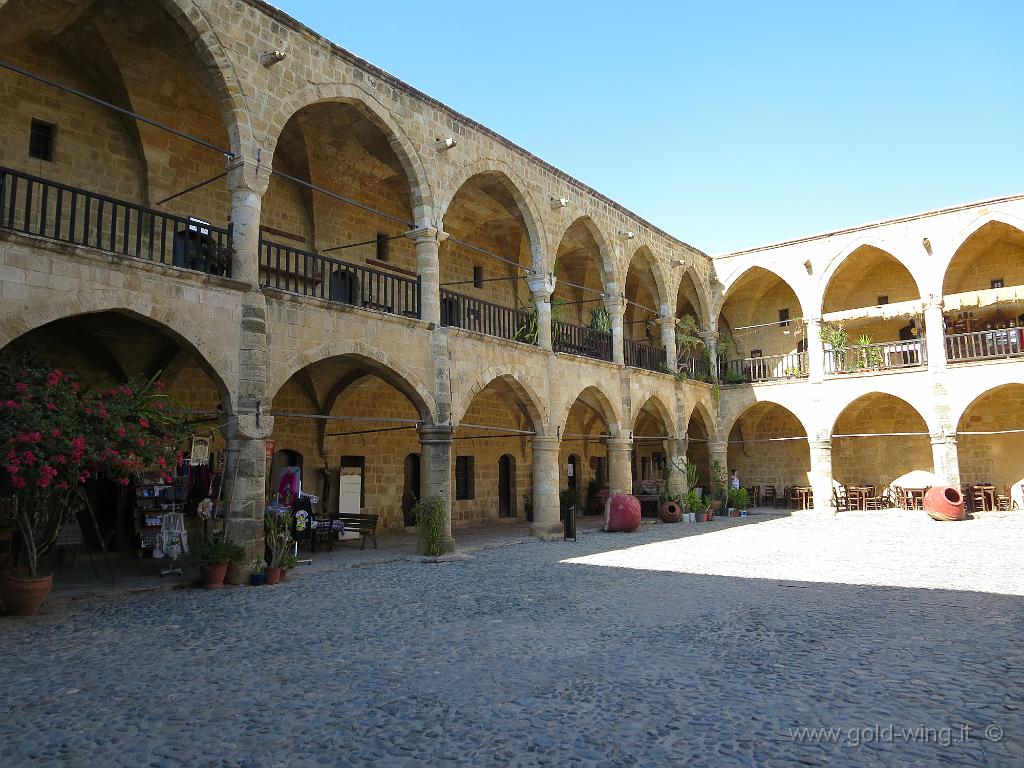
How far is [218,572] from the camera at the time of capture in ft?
28.3

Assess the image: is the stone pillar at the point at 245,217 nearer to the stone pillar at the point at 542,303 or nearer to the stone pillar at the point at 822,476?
the stone pillar at the point at 542,303

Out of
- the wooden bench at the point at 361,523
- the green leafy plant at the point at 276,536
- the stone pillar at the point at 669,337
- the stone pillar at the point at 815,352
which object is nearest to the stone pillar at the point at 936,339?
the stone pillar at the point at 815,352

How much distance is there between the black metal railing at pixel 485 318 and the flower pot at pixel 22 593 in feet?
23.1

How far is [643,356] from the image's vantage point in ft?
62.2

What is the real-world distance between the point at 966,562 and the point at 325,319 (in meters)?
9.52

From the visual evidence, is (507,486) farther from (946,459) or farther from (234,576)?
(946,459)

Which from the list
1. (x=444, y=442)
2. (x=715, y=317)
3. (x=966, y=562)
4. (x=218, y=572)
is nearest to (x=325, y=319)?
(x=444, y=442)

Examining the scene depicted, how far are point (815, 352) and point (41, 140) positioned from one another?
18.4 m

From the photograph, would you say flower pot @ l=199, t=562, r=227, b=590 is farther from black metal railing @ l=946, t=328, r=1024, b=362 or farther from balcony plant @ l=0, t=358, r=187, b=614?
black metal railing @ l=946, t=328, r=1024, b=362

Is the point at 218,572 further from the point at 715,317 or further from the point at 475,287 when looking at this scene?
the point at 715,317

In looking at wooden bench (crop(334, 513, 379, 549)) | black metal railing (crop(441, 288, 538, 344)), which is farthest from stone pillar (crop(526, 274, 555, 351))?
wooden bench (crop(334, 513, 379, 549))

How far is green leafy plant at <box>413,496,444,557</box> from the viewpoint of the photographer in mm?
11289

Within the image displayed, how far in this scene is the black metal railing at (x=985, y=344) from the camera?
17.8 m

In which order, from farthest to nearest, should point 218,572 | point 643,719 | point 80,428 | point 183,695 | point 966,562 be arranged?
point 966,562 < point 218,572 < point 80,428 < point 183,695 < point 643,719
